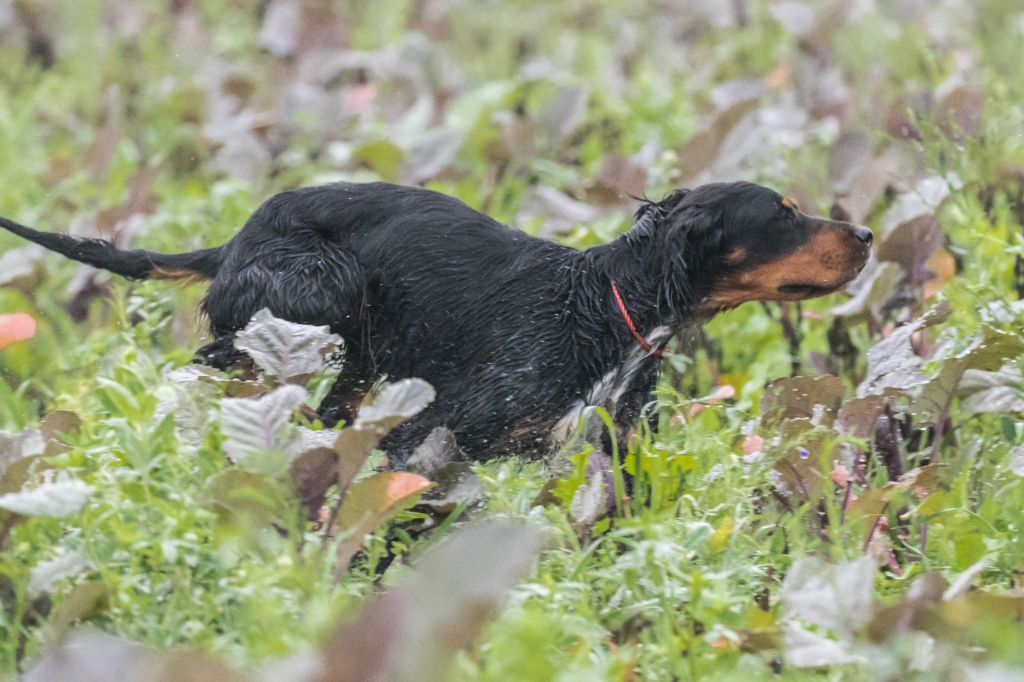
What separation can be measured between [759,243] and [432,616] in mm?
2035

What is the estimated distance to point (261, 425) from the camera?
9.61 feet

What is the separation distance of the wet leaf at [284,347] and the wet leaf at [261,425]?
0.40 metres

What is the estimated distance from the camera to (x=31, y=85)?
8352 millimetres

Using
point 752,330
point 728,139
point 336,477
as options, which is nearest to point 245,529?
point 336,477

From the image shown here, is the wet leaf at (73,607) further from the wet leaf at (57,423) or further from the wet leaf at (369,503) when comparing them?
the wet leaf at (57,423)

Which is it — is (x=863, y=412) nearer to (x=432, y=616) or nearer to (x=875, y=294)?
(x=875, y=294)

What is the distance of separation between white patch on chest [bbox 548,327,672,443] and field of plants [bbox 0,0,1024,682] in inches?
4.0

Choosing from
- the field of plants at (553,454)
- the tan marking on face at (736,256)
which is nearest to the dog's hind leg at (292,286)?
the field of plants at (553,454)

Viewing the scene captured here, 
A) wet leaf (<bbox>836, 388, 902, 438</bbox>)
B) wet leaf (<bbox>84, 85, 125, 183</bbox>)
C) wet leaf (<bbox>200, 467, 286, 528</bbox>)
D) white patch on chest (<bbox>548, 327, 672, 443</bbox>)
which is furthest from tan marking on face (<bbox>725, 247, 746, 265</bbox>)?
wet leaf (<bbox>84, 85, 125, 183</bbox>)

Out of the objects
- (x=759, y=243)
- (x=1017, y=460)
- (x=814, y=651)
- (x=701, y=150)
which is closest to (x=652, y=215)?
(x=759, y=243)

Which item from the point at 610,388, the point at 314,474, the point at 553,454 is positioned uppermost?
the point at 314,474

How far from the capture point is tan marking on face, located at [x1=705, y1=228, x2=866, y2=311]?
160 inches

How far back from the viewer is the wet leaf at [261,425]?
9.60 ft

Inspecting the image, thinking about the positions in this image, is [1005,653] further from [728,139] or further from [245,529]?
[728,139]
